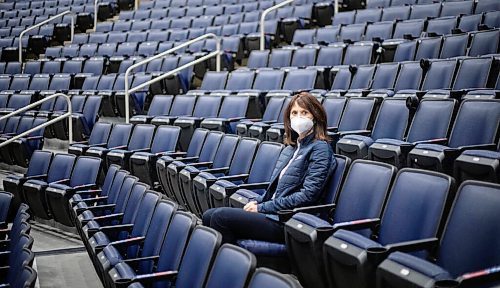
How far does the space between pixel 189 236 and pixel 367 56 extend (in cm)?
126

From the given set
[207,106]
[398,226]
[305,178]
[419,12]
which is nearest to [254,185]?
[305,178]

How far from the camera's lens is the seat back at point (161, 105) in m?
2.04

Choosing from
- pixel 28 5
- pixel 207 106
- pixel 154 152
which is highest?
pixel 28 5

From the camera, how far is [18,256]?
0.95 metres

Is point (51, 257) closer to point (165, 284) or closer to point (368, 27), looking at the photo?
point (165, 284)

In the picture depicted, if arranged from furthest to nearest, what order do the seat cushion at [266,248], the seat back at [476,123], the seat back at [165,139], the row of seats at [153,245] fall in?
1. the seat back at [165,139]
2. the seat back at [476,123]
3. the seat cushion at [266,248]
4. the row of seats at [153,245]

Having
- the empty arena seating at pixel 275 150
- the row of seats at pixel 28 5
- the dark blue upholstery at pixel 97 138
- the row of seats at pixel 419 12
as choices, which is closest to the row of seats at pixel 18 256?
the empty arena seating at pixel 275 150

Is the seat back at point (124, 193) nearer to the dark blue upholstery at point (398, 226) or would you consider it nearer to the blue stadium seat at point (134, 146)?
the blue stadium seat at point (134, 146)

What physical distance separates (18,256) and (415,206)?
1.87 feet

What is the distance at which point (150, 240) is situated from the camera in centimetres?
95

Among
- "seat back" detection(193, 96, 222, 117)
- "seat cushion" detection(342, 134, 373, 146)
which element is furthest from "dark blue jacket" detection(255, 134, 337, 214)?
"seat back" detection(193, 96, 222, 117)

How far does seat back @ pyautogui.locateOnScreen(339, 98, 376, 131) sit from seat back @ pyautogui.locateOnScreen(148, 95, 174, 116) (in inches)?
31.3

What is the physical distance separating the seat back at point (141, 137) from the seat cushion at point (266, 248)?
831mm

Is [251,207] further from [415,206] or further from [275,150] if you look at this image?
[415,206]
